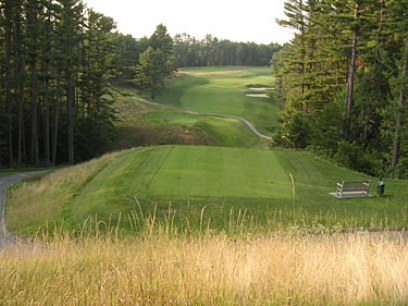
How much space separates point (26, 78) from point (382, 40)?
1167 inches

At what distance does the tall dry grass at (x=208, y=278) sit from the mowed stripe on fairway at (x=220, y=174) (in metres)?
11.2

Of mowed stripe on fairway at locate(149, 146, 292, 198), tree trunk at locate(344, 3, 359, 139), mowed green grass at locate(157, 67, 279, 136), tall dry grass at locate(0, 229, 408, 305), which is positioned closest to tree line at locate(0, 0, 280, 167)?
mowed stripe on fairway at locate(149, 146, 292, 198)

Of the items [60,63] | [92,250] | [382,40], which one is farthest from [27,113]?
[92,250]

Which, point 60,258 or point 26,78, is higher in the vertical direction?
point 26,78

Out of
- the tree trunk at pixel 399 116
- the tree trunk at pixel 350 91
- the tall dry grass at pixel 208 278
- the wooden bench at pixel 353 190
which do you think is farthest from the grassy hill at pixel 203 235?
the tree trunk at pixel 350 91

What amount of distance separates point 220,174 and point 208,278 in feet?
50.3

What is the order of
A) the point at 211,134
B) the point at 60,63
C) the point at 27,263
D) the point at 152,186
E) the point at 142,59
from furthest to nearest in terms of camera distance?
1. the point at 142,59
2. the point at 211,134
3. the point at 60,63
4. the point at 152,186
5. the point at 27,263

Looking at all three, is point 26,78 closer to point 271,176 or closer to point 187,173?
point 187,173

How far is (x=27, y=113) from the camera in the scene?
1677 inches

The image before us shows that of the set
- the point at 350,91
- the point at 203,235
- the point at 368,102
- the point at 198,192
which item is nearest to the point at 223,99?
the point at 350,91

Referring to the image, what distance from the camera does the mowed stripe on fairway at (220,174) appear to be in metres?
16.4

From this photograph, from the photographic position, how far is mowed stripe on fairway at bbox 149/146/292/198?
16406 mm

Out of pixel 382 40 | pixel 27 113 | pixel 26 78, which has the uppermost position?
pixel 382 40

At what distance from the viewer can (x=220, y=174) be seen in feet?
62.6
